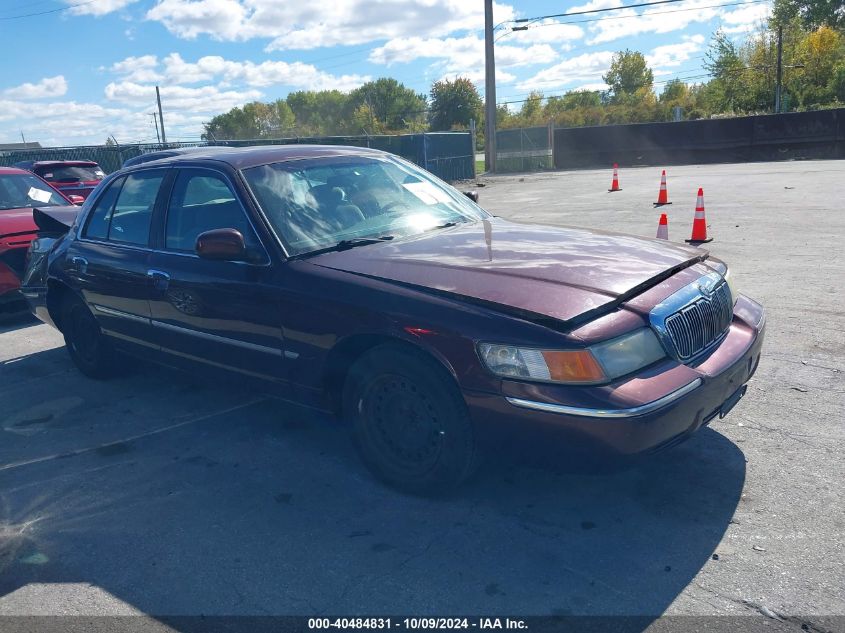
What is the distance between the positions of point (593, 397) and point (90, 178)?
15.9m

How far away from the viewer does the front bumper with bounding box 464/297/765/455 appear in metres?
2.86

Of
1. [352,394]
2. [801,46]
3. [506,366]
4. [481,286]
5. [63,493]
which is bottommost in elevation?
[63,493]

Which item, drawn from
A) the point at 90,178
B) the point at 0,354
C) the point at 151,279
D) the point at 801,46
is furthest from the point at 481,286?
the point at 801,46

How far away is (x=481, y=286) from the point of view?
10.6 feet

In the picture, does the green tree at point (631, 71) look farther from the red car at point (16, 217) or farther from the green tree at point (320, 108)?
the red car at point (16, 217)

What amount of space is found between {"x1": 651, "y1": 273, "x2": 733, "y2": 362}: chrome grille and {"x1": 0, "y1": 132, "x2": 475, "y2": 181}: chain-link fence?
14110 mm

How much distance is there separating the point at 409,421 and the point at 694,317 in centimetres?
140

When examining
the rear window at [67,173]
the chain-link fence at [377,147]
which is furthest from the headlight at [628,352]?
the rear window at [67,173]

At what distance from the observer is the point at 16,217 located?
7.86m

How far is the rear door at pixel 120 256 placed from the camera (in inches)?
186

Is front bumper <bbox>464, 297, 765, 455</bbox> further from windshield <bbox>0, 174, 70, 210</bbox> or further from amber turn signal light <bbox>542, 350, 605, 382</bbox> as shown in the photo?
windshield <bbox>0, 174, 70, 210</bbox>

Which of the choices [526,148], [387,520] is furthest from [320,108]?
[387,520]

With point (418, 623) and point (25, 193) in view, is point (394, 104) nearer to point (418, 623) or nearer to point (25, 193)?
point (25, 193)

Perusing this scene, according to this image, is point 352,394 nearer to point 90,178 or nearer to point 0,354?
point 0,354
